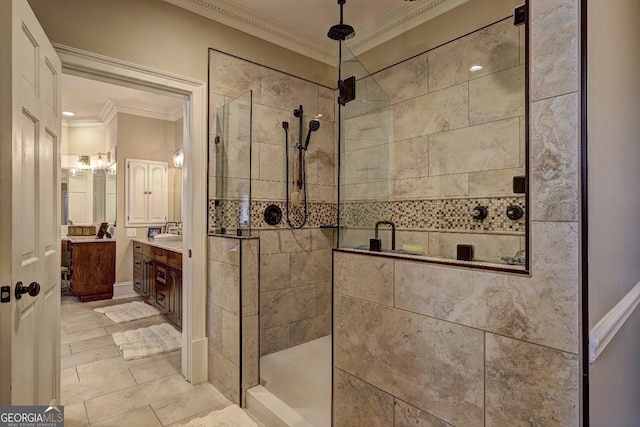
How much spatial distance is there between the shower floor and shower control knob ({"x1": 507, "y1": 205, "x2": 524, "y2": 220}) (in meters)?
1.63

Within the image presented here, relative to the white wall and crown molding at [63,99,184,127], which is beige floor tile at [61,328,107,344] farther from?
the white wall

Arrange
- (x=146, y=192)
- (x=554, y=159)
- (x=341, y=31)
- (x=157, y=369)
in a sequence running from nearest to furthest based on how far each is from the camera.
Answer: (x=554, y=159) < (x=341, y=31) < (x=157, y=369) < (x=146, y=192)

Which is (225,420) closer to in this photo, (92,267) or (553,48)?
(553,48)

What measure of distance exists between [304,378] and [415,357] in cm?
149

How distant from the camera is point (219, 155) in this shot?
2.57 meters

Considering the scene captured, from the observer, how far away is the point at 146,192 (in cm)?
519

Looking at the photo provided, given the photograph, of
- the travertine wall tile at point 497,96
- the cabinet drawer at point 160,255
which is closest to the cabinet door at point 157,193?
the cabinet drawer at point 160,255

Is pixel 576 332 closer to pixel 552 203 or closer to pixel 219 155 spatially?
pixel 552 203

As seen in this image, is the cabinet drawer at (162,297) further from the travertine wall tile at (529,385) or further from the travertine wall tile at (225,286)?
the travertine wall tile at (529,385)

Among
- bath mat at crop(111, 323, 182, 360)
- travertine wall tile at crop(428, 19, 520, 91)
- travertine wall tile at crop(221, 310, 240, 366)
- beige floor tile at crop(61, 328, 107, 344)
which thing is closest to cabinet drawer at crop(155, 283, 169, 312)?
bath mat at crop(111, 323, 182, 360)

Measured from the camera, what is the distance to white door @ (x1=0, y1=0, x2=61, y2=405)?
1.24 metres

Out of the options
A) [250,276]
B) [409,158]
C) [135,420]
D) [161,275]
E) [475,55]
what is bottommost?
[135,420]

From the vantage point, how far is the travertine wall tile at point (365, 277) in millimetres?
1329

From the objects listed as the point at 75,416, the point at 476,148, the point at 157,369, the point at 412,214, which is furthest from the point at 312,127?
the point at 75,416
